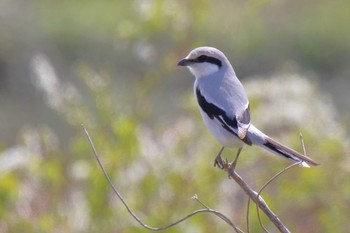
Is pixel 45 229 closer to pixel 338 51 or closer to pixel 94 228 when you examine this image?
pixel 94 228

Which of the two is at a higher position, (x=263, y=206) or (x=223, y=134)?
(x=263, y=206)

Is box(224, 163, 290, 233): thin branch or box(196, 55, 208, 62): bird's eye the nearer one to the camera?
box(224, 163, 290, 233): thin branch

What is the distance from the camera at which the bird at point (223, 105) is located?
129 inches

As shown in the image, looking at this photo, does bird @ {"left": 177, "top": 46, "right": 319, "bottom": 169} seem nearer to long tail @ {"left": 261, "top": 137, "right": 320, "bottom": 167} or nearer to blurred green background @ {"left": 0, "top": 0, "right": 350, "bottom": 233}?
long tail @ {"left": 261, "top": 137, "right": 320, "bottom": 167}

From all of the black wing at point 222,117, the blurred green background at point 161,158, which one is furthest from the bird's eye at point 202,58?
the blurred green background at point 161,158

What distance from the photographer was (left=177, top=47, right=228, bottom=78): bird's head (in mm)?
3453

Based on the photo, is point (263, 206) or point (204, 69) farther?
point (204, 69)

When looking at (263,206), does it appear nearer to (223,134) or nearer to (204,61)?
(223,134)

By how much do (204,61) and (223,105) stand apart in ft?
0.70

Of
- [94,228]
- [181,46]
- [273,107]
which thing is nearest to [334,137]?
[273,107]

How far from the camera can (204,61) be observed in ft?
11.5

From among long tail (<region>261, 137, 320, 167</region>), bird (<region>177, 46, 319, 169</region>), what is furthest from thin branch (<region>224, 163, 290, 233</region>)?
bird (<region>177, 46, 319, 169</region>)

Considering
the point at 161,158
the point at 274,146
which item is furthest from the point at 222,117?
the point at 161,158

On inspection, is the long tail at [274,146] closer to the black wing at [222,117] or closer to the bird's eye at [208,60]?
the black wing at [222,117]
